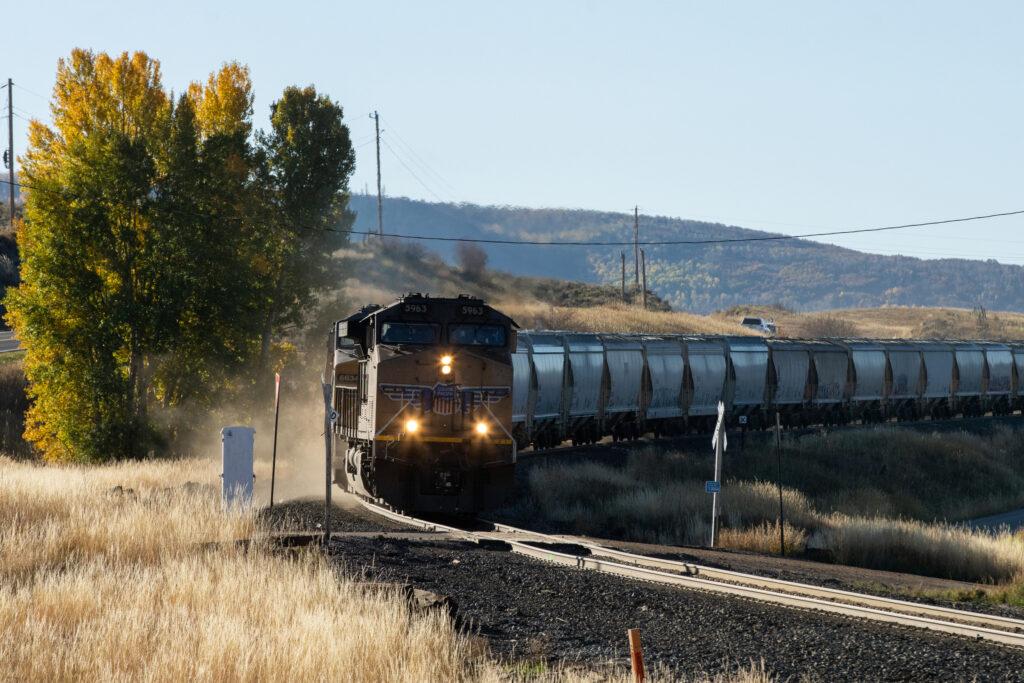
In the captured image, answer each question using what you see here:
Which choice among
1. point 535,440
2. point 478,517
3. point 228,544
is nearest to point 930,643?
point 228,544

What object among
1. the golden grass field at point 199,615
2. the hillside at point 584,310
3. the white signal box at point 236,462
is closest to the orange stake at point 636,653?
the golden grass field at point 199,615

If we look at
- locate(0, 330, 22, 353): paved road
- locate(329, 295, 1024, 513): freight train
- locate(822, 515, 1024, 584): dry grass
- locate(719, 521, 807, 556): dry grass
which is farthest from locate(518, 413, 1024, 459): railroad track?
locate(0, 330, 22, 353): paved road

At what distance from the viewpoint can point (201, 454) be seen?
36.7 metres

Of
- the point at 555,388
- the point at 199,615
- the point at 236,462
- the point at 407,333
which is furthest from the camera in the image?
the point at 555,388

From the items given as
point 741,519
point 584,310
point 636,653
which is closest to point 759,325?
point 584,310

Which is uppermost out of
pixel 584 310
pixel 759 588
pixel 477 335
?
pixel 584 310

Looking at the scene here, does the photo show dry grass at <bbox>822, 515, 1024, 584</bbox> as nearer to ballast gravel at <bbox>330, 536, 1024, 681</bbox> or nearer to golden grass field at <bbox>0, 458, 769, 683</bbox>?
ballast gravel at <bbox>330, 536, 1024, 681</bbox>

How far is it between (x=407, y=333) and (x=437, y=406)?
133 cm

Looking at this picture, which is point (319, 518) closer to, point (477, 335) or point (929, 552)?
point (477, 335)

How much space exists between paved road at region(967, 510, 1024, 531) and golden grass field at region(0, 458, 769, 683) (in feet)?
73.4

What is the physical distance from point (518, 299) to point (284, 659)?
96046 mm

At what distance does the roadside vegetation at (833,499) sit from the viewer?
20.8m

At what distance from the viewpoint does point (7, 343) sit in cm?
5444

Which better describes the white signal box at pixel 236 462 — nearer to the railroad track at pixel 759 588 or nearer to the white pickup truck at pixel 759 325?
the railroad track at pixel 759 588
